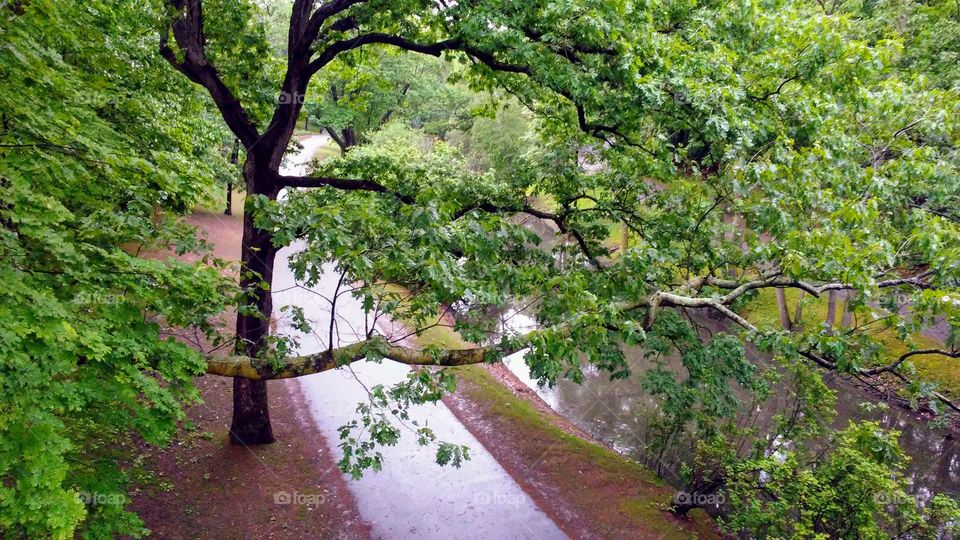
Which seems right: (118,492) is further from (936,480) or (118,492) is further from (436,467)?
(936,480)

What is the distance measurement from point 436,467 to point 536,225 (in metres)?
18.4

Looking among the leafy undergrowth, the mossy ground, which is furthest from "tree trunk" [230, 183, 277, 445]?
the leafy undergrowth

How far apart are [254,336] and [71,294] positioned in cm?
388

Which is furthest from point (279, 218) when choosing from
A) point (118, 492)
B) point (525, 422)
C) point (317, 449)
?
point (525, 422)

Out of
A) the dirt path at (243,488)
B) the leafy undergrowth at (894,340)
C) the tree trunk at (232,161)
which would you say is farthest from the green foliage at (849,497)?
the tree trunk at (232,161)

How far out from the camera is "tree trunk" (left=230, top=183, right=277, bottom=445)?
7.35 metres

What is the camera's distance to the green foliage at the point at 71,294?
3131 millimetres

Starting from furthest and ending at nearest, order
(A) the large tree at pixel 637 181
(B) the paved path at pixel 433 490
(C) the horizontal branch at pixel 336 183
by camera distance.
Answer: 1. (B) the paved path at pixel 433 490
2. (C) the horizontal branch at pixel 336 183
3. (A) the large tree at pixel 637 181

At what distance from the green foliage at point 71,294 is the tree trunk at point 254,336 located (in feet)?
6.30

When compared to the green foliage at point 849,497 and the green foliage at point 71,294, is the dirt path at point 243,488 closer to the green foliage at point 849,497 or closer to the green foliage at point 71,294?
the green foliage at point 71,294

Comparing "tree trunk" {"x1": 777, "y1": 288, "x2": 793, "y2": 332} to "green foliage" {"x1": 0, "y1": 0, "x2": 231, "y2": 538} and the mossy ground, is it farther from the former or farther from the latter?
"green foliage" {"x1": 0, "y1": 0, "x2": 231, "y2": 538}

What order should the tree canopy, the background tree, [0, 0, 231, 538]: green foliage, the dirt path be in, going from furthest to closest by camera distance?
the background tree, the dirt path, the tree canopy, [0, 0, 231, 538]: green foliage

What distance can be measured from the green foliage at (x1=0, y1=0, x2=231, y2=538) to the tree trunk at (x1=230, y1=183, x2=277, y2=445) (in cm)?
192

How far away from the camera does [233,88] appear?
327 inches
